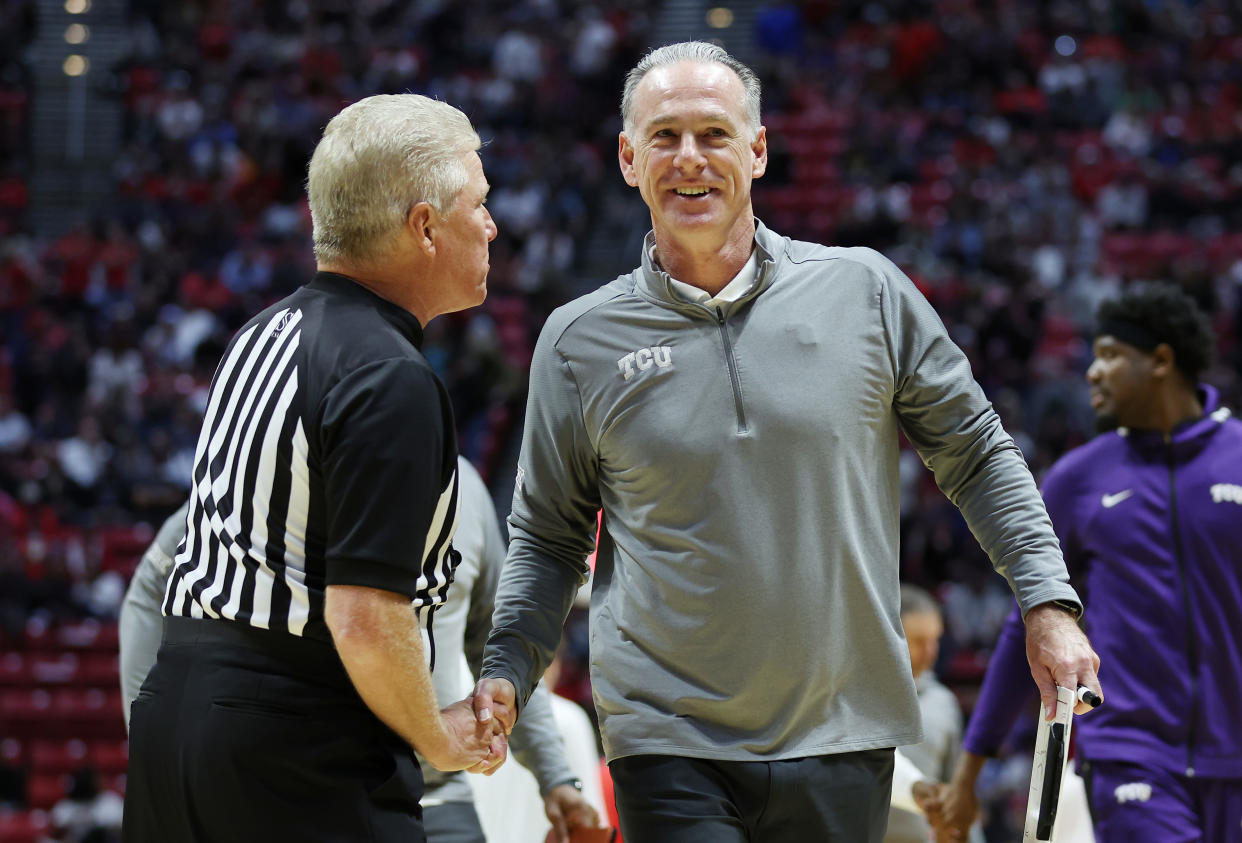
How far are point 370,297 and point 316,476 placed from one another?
1.25ft

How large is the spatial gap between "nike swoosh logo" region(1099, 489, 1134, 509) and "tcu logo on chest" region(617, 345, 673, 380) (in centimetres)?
211

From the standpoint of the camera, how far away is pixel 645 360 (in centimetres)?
317

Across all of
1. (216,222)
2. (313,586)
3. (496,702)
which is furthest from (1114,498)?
(216,222)

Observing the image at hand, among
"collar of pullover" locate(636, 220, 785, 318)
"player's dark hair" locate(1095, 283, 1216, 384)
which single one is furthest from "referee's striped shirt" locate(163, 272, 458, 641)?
"player's dark hair" locate(1095, 283, 1216, 384)

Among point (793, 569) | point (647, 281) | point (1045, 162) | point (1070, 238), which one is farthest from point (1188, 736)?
point (1045, 162)

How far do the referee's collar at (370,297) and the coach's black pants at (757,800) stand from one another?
997mm

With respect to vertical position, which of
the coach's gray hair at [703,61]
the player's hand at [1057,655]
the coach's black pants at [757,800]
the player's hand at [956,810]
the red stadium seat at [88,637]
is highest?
the coach's gray hair at [703,61]

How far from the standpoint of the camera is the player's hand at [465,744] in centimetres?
265

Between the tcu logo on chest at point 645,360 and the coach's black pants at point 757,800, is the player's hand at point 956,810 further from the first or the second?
the tcu logo on chest at point 645,360

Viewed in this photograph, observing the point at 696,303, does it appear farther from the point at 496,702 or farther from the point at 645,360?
the point at 496,702

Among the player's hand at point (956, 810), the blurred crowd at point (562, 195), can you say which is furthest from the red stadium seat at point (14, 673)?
the player's hand at point (956, 810)

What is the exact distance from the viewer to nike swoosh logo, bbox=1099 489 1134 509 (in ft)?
15.4

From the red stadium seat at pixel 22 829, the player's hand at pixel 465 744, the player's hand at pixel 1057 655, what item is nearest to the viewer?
the player's hand at pixel 465 744

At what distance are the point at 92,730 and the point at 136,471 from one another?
3288mm
